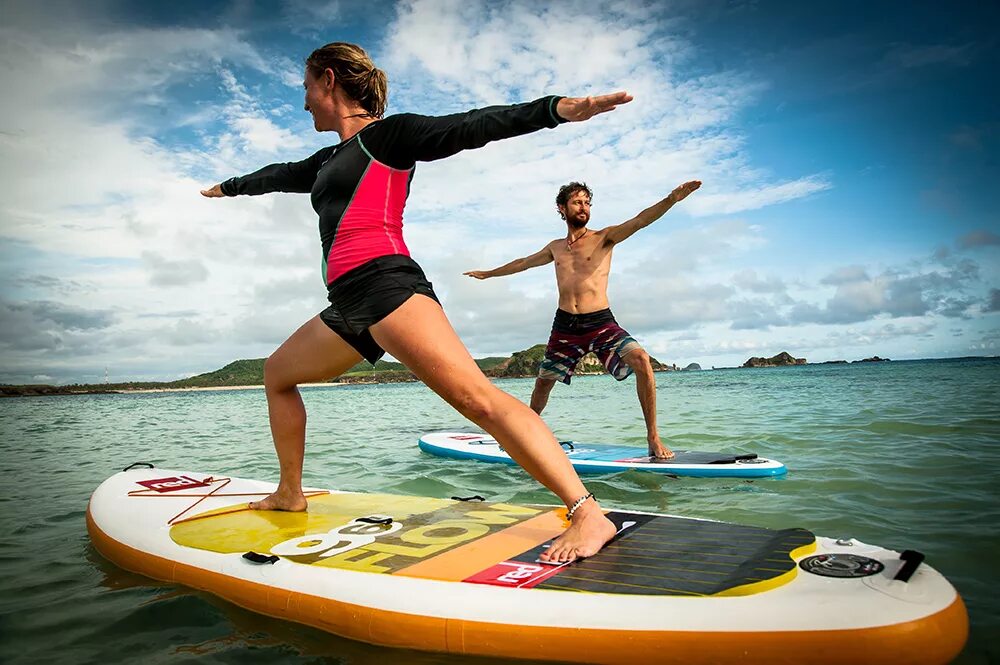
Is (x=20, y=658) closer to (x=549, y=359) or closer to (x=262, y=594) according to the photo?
(x=262, y=594)

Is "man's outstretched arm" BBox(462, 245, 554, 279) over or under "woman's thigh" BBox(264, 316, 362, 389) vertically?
over

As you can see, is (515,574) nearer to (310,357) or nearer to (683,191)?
(310,357)

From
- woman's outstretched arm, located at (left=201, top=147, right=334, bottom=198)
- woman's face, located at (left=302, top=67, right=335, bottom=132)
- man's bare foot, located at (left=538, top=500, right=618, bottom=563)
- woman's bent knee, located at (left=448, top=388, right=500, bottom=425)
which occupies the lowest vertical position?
man's bare foot, located at (left=538, top=500, right=618, bottom=563)

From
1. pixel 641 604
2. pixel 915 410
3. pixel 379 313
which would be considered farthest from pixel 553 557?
pixel 915 410

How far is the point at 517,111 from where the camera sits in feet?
7.79

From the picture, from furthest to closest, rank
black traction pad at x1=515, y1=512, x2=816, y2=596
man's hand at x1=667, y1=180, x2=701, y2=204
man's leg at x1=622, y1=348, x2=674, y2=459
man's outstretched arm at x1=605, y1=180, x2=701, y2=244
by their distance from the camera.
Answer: man's leg at x1=622, y1=348, x2=674, y2=459
man's outstretched arm at x1=605, y1=180, x2=701, y2=244
man's hand at x1=667, y1=180, x2=701, y2=204
black traction pad at x1=515, y1=512, x2=816, y2=596

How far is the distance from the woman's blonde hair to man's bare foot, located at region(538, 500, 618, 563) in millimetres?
2178

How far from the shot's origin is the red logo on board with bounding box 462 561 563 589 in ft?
7.82

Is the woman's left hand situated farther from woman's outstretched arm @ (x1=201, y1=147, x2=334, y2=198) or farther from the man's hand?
the man's hand

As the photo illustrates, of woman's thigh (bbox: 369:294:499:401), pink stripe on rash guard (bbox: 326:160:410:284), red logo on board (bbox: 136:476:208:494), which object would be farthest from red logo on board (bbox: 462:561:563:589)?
red logo on board (bbox: 136:476:208:494)

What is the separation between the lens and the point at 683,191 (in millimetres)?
5148

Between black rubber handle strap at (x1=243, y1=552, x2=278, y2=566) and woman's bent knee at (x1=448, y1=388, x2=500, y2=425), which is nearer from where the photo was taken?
woman's bent knee at (x1=448, y1=388, x2=500, y2=425)

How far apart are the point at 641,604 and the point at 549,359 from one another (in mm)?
4539

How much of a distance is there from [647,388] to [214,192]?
4.15 meters
